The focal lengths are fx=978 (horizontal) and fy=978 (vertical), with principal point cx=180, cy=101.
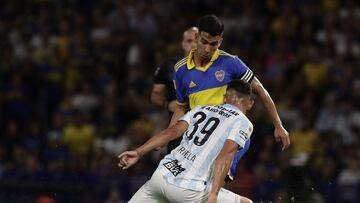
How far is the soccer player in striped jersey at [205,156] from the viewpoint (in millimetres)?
7715

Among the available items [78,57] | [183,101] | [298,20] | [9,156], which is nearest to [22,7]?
[78,57]

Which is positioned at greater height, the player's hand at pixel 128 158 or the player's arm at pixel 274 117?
the player's arm at pixel 274 117

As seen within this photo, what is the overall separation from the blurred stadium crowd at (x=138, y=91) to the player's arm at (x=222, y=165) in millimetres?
3629

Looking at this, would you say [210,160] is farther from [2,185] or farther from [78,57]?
[78,57]

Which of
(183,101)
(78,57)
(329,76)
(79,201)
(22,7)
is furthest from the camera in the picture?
(22,7)

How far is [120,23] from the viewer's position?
712 inches

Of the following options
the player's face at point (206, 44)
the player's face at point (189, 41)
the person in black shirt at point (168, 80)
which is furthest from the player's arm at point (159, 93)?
the player's face at point (206, 44)

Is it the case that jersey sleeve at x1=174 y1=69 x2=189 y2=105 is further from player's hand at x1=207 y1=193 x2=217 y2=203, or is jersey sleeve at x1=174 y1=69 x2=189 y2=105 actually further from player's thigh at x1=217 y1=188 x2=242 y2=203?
player's hand at x1=207 y1=193 x2=217 y2=203

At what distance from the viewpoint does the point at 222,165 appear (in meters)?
7.63

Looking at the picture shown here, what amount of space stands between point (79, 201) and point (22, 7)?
7096 mm

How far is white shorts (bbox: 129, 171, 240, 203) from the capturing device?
773 cm

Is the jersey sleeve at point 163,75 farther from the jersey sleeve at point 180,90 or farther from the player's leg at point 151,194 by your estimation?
the player's leg at point 151,194

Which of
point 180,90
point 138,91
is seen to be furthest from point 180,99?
point 138,91

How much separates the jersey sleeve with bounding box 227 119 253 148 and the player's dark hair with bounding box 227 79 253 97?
28cm
